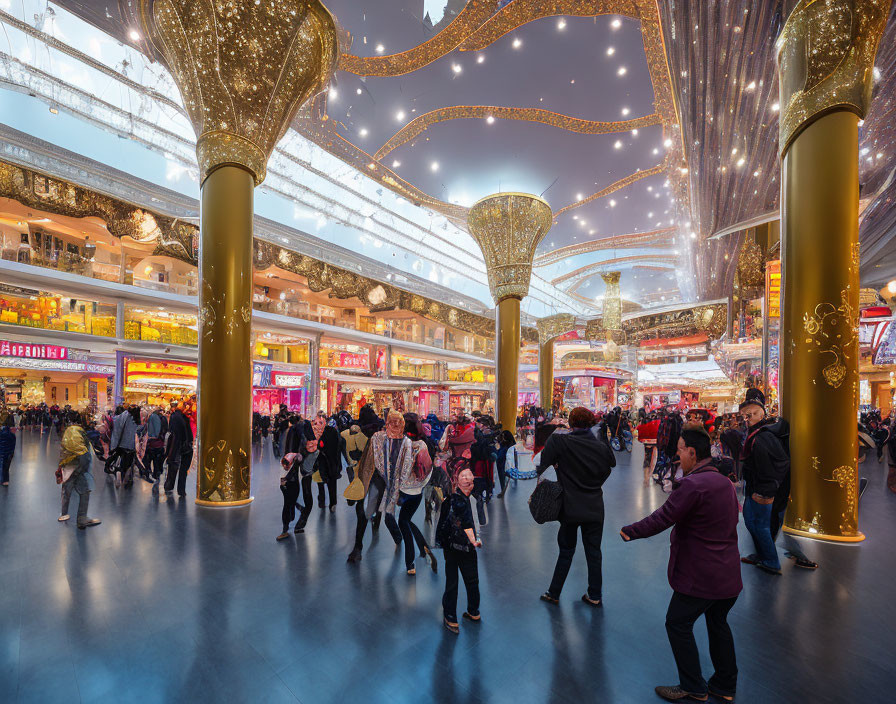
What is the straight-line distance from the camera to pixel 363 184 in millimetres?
18141

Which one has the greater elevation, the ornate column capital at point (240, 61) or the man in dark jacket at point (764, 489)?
the ornate column capital at point (240, 61)

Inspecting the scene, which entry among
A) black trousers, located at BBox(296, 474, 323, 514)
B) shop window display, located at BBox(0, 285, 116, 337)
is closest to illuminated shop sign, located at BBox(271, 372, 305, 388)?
shop window display, located at BBox(0, 285, 116, 337)

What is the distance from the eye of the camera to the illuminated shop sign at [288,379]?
15.8 metres

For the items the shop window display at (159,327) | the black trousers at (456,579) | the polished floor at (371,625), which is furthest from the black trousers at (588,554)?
the shop window display at (159,327)

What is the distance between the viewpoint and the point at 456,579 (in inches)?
98.7

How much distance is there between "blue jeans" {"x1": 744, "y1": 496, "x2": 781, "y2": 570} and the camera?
3.32 meters

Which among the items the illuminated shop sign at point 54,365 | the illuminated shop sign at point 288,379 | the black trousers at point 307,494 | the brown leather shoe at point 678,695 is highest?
the illuminated shop sign at point 54,365

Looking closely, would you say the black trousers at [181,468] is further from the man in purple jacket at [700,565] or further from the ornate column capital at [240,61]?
the man in purple jacket at [700,565]

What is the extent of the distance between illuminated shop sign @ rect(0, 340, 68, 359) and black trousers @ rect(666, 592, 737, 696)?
595 inches

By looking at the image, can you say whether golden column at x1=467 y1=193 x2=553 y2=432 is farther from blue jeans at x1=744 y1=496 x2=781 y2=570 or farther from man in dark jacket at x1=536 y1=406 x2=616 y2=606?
man in dark jacket at x1=536 y1=406 x2=616 y2=606

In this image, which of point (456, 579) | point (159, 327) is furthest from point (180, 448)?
point (159, 327)

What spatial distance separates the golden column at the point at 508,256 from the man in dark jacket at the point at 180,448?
592 cm

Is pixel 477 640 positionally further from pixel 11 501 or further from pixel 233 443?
pixel 11 501

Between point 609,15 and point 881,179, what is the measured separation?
4.87 m
